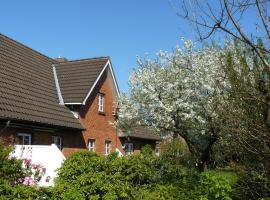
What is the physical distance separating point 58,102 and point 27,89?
260 cm

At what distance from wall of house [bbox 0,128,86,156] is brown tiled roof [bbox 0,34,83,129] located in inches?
23.7

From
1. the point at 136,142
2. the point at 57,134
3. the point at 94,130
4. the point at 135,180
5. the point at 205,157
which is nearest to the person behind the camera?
the point at 135,180

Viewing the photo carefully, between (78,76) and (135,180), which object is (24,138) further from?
(78,76)

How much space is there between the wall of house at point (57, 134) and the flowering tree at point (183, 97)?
312 cm

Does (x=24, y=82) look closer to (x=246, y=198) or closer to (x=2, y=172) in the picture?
(x=2, y=172)

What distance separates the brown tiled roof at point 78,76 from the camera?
24.3 metres

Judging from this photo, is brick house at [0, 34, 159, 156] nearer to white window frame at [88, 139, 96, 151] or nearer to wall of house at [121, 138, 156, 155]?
white window frame at [88, 139, 96, 151]

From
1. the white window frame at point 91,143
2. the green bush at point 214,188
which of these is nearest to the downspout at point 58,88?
the white window frame at point 91,143

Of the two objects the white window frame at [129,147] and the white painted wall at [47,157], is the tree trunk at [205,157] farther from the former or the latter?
the white window frame at [129,147]

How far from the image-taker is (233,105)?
7090 mm

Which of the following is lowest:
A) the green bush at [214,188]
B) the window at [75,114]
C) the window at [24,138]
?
the green bush at [214,188]

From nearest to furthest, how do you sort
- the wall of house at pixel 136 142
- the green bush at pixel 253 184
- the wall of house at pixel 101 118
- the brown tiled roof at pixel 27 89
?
1. the green bush at pixel 253 184
2. the brown tiled roof at pixel 27 89
3. the wall of house at pixel 101 118
4. the wall of house at pixel 136 142

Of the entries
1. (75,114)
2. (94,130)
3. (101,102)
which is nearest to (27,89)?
(75,114)

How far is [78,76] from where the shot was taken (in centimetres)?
2639
